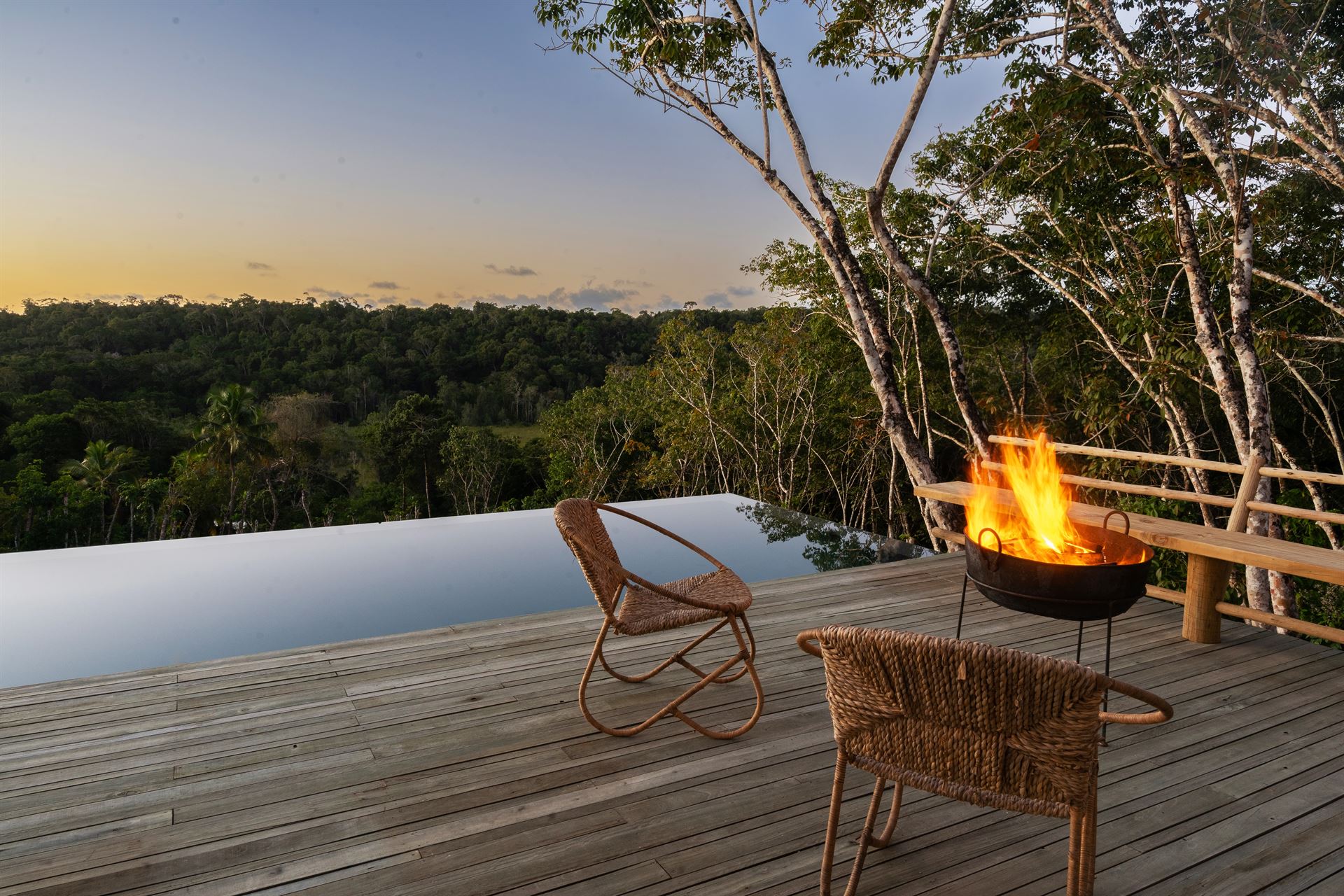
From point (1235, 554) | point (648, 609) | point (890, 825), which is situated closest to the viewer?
point (890, 825)

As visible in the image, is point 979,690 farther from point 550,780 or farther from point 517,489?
point 517,489

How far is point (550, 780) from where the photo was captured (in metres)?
2.26

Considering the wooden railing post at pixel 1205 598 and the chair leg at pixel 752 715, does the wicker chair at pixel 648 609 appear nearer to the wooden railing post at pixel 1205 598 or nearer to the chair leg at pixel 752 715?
the chair leg at pixel 752 715

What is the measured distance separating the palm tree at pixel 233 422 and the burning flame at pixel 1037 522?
16.0 meters

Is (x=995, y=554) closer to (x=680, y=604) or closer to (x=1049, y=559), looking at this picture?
(x=1049, y=559)

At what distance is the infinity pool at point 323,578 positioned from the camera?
3443 millimetres

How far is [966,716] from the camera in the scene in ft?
4.84

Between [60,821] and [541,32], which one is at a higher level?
[541,32]

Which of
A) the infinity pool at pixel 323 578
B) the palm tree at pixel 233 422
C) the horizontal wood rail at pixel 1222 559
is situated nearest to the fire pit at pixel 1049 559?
the horizontal wood rail at pixel 1222 559

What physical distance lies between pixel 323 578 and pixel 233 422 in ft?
48.9

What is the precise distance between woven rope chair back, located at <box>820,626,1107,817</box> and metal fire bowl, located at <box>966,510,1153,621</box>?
99cm

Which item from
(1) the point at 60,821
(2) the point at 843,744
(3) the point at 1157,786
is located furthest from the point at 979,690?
(1) the point at 60,821

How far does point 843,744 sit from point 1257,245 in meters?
8.97

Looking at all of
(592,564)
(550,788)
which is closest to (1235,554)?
(592,564)
